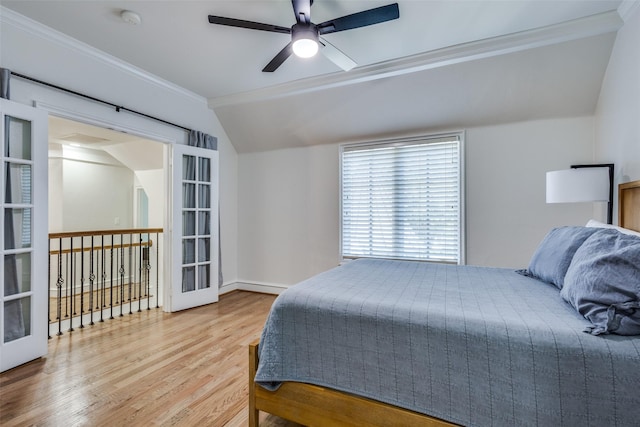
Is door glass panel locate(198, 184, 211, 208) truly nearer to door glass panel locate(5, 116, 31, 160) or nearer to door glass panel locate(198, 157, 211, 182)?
door glass panel locate(198, 157, 211, 182)

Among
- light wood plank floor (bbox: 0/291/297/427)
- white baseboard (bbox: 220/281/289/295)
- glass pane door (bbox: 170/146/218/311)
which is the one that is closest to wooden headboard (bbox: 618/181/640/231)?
light wood plank floor (bbox: 0/291/297/427)

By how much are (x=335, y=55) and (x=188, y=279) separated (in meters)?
3.02

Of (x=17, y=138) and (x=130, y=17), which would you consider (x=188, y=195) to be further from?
(x=130, y=17)

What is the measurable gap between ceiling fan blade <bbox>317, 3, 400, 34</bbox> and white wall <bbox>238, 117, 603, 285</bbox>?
2.02m

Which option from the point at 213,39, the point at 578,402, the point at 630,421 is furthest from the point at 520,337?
the point at 213,39

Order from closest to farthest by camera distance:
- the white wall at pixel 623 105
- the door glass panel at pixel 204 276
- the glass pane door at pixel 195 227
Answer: the white wall at pixel 623 105 → the glass pane door at pixel 195 227 → the door glass panel at pixel 204 276

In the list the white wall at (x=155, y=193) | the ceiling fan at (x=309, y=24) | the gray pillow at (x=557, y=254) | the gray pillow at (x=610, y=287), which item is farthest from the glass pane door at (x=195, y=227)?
the gray pillow at (x=610, y=287)

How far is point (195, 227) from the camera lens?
3.79 meters

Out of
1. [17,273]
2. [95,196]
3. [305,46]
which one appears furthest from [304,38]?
[95,196]

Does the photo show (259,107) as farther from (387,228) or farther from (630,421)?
(630,421)

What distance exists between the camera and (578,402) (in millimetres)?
1034

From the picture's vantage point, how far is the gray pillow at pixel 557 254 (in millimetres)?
1721

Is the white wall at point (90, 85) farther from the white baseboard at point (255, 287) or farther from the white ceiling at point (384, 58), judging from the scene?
the white baseboard at point (255, 287)

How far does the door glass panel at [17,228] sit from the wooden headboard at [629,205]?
436cm
